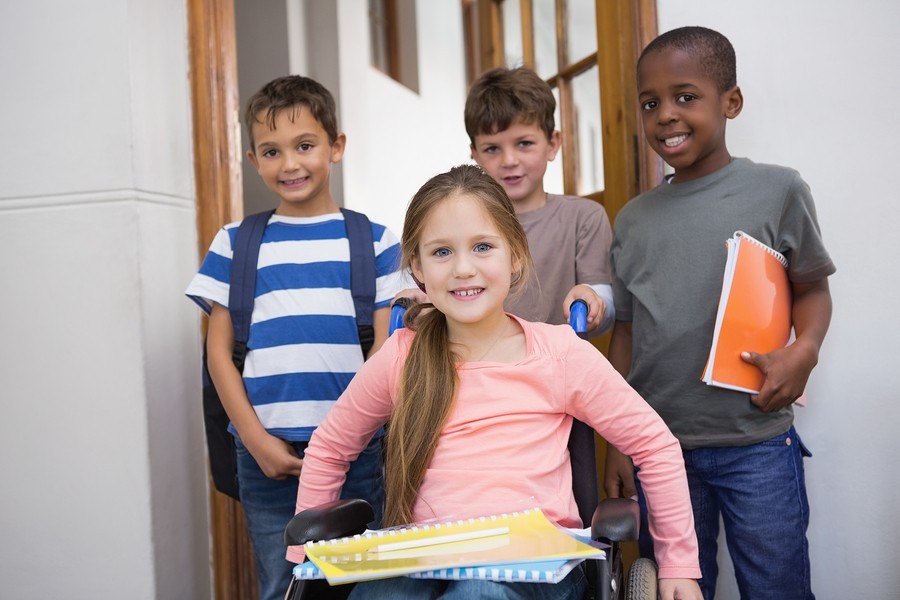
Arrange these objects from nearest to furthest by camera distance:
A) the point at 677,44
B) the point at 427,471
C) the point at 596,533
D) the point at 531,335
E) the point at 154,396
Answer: the point at 596,533 < the point at 427,471 < the point at 531,335 < the point at 677,44 < the point at 154,396

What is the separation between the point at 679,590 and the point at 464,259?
28.0 inches

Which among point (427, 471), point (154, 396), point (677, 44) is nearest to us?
point (427, 471)

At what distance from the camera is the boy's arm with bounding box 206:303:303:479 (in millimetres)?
1865

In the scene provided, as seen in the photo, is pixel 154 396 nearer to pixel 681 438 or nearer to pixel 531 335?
pixel 531 335

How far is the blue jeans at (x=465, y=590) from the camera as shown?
45.5 inches

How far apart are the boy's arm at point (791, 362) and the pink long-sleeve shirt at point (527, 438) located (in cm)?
36

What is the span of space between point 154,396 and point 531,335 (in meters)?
1.31

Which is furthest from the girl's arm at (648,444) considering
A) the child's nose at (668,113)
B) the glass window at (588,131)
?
the glass window at (588,131)

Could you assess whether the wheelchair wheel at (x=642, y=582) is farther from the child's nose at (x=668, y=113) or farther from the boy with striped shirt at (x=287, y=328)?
the child's nose at (x=668, y=113)

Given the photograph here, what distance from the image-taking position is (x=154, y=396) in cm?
231

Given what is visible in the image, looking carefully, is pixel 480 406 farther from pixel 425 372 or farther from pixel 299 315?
pixel 299 315

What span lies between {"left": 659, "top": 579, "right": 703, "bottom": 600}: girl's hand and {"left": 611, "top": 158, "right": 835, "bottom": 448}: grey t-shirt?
41 cm

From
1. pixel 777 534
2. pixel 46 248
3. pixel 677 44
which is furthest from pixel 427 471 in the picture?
pixel 46 248

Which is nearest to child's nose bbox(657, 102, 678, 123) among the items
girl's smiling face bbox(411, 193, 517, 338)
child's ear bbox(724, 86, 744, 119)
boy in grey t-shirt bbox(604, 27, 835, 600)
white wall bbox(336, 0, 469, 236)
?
boy in grey t-shirt bbox(604, 27, 835, 600)
